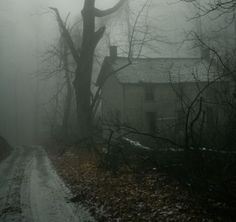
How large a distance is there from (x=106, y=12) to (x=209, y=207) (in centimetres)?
1669

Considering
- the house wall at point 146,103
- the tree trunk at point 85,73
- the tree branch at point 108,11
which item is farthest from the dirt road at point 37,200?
the house wall at point 146,103

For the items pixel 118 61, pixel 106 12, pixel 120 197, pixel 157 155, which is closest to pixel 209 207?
pixel 120 197

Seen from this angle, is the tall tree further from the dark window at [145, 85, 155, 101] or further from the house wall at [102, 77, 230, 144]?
the dark window at [145, 85, 155, 101]

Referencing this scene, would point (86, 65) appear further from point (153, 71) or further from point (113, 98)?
point (153, 71)

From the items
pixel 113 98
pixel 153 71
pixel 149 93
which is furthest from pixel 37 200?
pixel 153 71

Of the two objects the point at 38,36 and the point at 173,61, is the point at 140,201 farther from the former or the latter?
the point at 38,36

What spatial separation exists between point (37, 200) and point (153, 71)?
2651cm

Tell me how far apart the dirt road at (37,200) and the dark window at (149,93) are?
62.9ft

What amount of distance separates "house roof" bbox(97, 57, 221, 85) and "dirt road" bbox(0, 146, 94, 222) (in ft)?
63.2

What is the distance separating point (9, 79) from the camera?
10694 cm

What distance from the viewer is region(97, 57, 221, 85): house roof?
35.2 m

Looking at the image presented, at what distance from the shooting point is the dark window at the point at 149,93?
3522 cm

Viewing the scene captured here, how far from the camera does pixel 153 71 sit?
36.8 m

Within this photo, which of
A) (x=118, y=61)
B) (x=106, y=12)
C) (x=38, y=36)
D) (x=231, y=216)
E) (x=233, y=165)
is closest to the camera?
(x=231, y=216)
